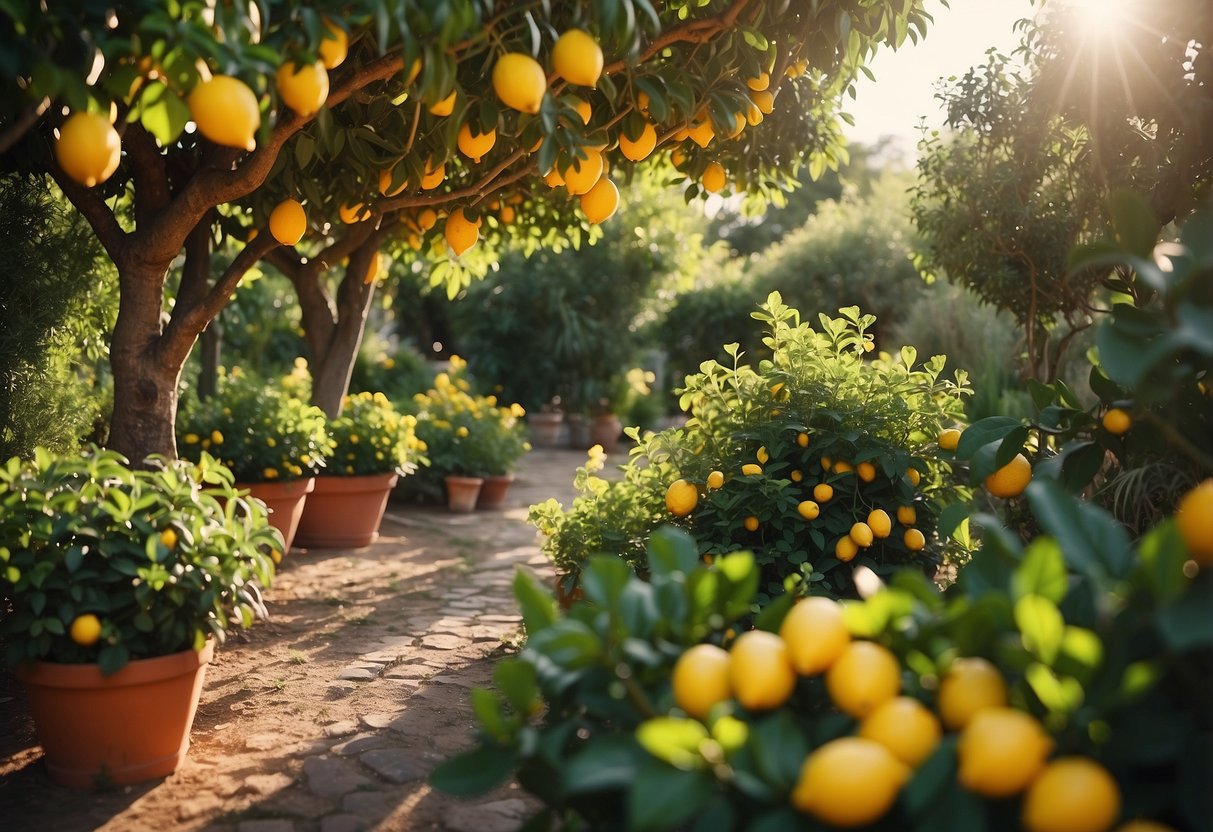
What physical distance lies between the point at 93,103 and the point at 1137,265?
1.81 metres

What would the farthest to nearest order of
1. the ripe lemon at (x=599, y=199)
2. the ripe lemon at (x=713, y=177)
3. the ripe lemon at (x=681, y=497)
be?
the ripe lemon at (x=713, y=177) → the ripe lemon at (x=681, y=497) → the ripe lemon at (x=599, y=199)

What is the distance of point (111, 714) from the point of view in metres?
2.10

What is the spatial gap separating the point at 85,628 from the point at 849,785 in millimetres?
1720

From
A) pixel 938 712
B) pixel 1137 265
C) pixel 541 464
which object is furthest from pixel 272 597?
pixel 541 464

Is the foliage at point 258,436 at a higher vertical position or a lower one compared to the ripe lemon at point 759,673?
higher

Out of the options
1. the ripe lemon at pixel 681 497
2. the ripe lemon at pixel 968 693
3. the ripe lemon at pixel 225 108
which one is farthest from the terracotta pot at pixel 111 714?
the ripe lemon at pixel 968 693

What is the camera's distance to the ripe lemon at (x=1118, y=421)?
5.97 ft

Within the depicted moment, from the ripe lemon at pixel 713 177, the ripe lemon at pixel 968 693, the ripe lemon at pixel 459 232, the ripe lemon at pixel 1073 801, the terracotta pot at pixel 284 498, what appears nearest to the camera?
the ripe lemon at pixel 1073 801

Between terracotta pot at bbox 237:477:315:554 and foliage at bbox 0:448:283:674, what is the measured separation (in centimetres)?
224

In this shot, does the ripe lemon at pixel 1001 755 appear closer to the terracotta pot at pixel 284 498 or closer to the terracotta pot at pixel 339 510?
the terracotta pot at pixel 284 498

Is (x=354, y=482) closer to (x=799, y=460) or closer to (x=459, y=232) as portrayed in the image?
(x=459, y=232)

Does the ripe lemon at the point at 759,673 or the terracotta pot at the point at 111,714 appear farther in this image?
the terracotta pot at the point at 111,714

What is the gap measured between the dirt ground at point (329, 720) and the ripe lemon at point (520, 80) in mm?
1595

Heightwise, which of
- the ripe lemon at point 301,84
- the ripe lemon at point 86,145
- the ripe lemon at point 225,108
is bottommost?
the ripe lemon at point 86,145
